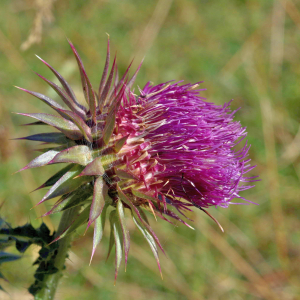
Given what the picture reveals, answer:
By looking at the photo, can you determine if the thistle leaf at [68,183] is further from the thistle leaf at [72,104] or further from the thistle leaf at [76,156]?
the thistle leaf at [72,104]

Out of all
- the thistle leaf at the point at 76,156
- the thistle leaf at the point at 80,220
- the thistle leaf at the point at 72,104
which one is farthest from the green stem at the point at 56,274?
the thistle leaf at the point at 72,104

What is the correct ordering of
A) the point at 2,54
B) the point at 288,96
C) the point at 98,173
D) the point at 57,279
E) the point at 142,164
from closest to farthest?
1. the point at 98,173
2. the point at 142,164
3. the point at 57,279
4. the point at 2,54
5. the point at 288,96

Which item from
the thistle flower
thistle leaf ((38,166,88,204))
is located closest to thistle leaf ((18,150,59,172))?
the thistle flower

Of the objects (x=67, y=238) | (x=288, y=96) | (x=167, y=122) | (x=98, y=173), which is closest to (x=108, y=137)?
(x=98, y=173)

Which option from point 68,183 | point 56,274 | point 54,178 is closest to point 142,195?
point 68,183

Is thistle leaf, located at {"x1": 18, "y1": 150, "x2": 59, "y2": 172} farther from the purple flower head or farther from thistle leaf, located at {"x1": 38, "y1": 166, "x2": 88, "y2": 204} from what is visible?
the purple flower head

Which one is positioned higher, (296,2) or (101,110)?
(296,2)

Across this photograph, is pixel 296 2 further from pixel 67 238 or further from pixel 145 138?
pixel 67 238
